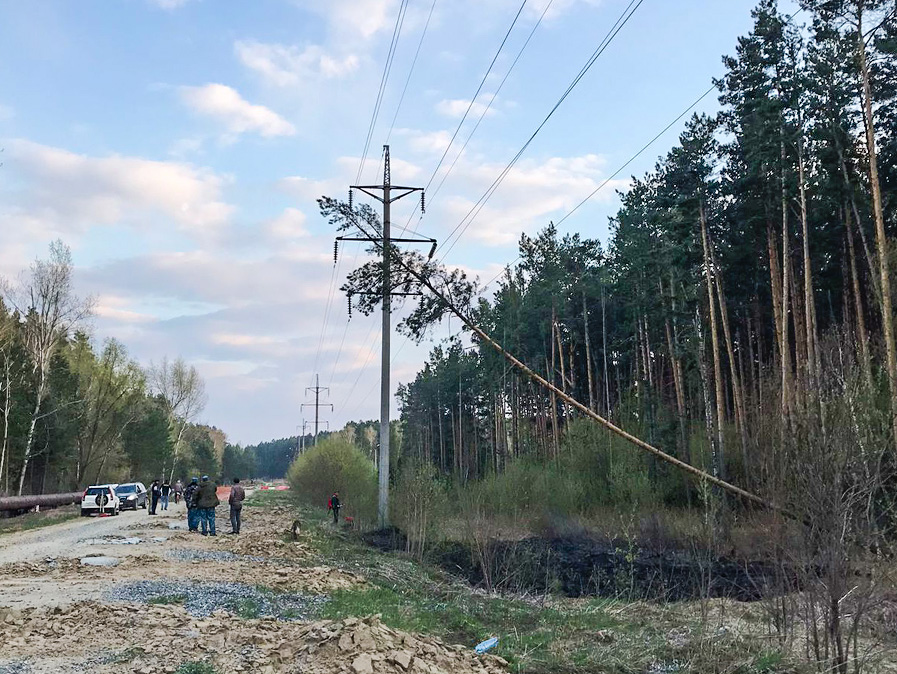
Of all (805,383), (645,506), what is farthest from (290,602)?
(645,506)

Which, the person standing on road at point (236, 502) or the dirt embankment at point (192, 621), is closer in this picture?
the dirt embankment at point (192, 621)

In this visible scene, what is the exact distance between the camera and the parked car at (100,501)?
40.4 m

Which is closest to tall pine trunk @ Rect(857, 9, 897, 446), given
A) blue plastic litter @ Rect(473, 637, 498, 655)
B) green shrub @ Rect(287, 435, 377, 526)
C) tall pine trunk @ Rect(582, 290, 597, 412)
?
blue plastic litter @ Rect(473, 637, 498, 655)

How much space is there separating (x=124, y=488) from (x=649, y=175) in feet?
118

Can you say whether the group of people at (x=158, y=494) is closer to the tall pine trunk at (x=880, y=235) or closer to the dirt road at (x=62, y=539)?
the dirt road at (x=62, y=539)

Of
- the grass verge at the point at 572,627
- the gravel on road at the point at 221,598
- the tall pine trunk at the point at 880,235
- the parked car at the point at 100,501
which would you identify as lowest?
the grass verge at the point at 572,627

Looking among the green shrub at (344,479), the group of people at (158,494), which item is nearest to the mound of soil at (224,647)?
the green shrub at (344,479)

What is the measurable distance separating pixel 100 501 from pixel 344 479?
41.3 feet

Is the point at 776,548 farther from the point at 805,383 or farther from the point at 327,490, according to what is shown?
the point at 327,490

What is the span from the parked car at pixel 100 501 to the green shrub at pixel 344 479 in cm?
1172

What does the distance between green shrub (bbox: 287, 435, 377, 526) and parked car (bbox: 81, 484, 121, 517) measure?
11725 mm

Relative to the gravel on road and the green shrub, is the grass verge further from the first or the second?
the green shrub

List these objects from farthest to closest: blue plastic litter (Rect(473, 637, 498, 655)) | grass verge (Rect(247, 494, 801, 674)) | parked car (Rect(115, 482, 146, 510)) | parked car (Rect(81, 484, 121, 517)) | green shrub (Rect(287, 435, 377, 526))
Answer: parked car (Rect(115, 482, 146, 510)) < parked car (Rect(81, 484, 121, 517)) < green shrub (Rect(287, 435, 377, 526)) < blue plastic litter (Rect(473, 637, 498, 655)) < grass verge (Rect(247, 494, 801, 674))

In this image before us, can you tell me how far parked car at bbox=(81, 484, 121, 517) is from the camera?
40.4m
